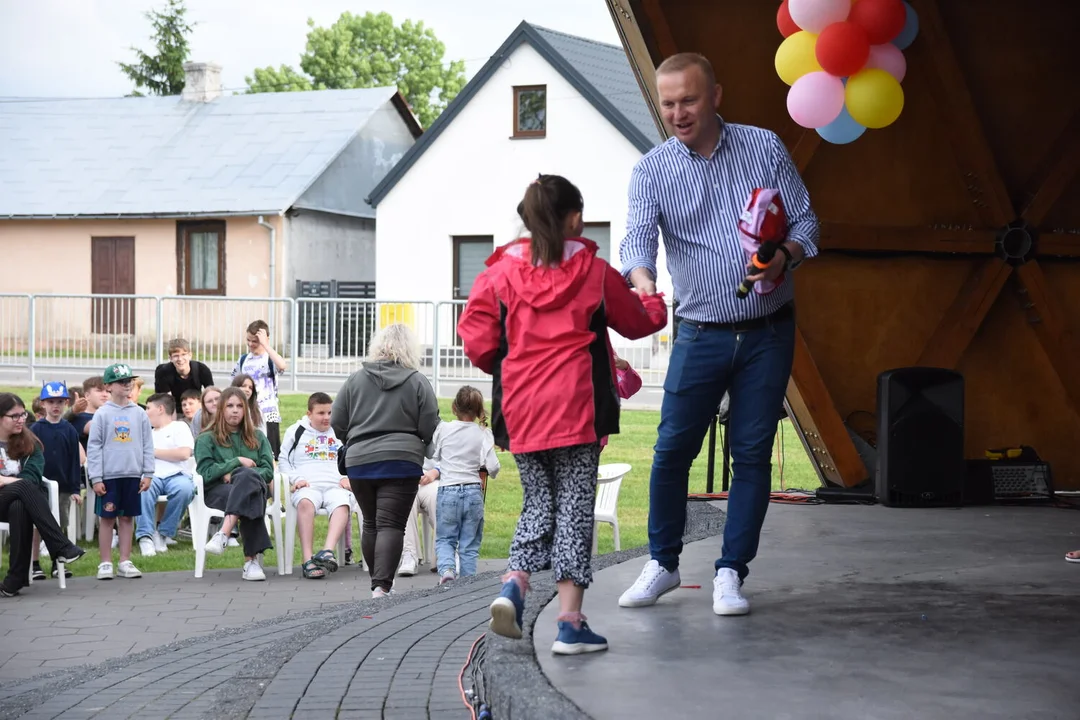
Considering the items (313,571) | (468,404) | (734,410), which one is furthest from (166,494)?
(734,410)

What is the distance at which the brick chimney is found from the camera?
40406 millimetres

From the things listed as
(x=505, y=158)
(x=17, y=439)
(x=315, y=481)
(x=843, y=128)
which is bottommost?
(x=315, y=481)

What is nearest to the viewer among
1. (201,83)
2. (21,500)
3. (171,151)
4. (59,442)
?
(21,500)

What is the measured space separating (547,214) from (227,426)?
692 centimetres

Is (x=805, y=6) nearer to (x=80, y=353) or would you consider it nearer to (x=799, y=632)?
(x=799, y=632)

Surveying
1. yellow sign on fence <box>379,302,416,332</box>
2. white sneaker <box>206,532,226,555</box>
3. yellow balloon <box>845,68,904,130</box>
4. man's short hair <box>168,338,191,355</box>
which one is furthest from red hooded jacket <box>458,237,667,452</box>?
yellow sign on fence <box>379,302,416,332</box>

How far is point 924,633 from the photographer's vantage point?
4691 millimetres

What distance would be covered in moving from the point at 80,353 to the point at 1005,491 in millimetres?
20137

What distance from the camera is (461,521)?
32.5 feet

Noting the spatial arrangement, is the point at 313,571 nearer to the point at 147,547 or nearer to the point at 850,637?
the point at 147,547

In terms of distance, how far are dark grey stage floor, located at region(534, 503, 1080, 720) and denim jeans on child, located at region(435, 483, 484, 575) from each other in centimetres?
345

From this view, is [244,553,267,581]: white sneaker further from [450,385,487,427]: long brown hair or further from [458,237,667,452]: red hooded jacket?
[458,237,667,452]: red hooded jacket

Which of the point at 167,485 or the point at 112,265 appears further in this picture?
the point at 112,265

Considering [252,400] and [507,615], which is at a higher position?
[252,400]
